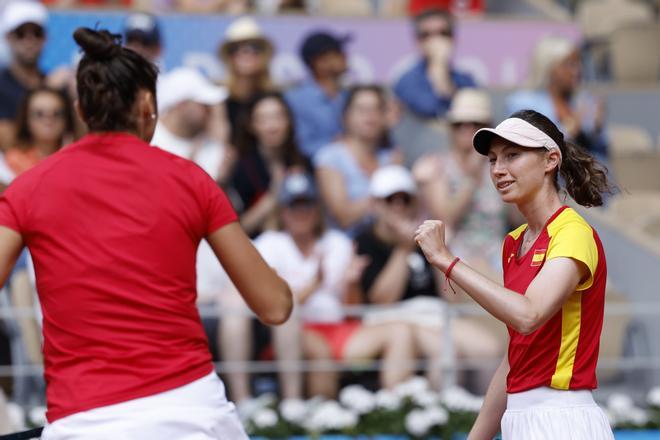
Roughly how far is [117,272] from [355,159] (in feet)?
20.7

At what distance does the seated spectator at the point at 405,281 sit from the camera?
8.09 meters

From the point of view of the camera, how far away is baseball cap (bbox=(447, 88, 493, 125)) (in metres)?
9.53

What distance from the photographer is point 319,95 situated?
32.6ft

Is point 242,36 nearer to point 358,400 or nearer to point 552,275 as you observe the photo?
point 358,400

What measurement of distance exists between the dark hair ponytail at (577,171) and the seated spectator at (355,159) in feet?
17.7

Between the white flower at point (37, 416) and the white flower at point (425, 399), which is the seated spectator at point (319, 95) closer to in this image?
the white flower at point (425, 399)

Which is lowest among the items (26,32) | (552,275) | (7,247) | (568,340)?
(568,340)

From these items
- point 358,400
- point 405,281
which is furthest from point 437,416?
point 405,281

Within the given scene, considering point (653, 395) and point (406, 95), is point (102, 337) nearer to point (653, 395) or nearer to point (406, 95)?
point (653, 395)

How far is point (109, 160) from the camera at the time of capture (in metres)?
3.29

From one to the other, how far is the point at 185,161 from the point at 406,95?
23.7 feet

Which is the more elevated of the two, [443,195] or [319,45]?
[319,45]

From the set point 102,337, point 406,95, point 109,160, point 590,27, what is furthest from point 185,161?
point 590,27

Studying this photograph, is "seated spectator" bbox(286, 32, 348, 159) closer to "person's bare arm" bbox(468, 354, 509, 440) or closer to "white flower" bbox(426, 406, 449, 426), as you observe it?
"white flower" bbox(426, 406, 449, 426)
